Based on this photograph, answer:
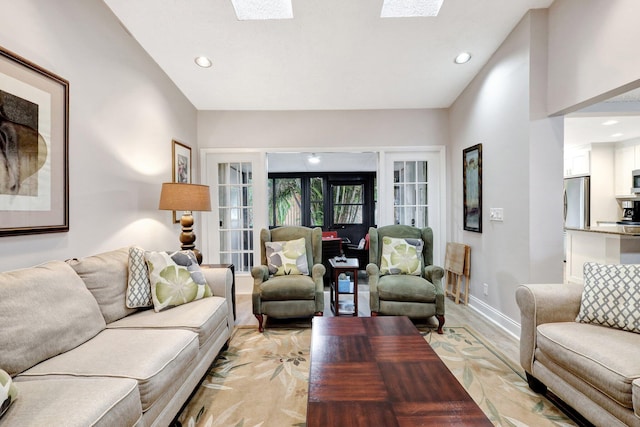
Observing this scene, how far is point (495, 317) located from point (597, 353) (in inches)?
62.5

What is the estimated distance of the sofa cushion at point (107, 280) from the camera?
1.76 metres

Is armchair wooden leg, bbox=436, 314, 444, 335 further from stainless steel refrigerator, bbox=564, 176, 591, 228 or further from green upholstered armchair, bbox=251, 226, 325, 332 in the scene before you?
stainless steel refrigerator, bbox=564, 176, 591, 228

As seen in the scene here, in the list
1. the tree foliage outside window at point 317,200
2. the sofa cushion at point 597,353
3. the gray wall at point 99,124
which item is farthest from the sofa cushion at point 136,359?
the tree foliage outside window at point 317,200

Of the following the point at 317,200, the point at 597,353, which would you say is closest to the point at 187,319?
the point at 597,353

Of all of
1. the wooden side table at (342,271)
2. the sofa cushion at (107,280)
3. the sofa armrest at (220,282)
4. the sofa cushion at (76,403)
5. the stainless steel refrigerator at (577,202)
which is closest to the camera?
the sofa cushion at (76,403)

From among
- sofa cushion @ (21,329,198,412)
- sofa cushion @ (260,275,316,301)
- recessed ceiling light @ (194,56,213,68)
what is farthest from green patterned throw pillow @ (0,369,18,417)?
recessed ceiling light @ (194,56,213,68)

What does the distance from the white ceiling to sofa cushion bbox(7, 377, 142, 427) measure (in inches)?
105

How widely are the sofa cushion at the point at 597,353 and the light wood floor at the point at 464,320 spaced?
0.67 m

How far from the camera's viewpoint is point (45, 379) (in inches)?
47.4

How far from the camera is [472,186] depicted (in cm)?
342

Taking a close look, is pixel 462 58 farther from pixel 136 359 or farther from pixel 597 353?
pixel 136 359

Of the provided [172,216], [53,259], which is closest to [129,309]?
[53,259]

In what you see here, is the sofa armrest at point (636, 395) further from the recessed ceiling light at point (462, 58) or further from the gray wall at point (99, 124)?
the gray wall at point (99, 124)

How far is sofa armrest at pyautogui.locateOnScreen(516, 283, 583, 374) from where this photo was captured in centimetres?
182
